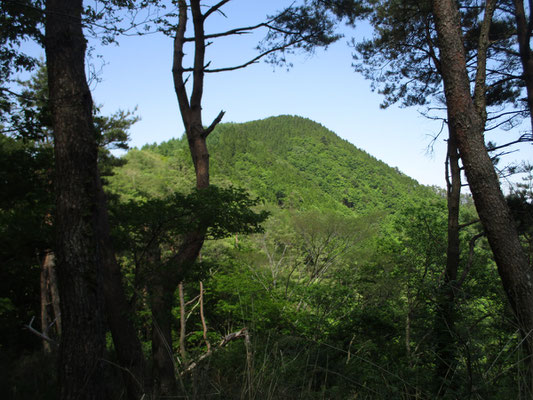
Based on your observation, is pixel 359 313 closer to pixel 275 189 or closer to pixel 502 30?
pixel 502 30

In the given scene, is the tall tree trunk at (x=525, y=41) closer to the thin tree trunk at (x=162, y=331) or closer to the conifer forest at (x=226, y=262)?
the conifer forest at (x=226, y=262)

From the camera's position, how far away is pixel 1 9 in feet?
14.1

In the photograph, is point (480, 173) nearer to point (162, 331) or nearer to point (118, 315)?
point (162, 331)

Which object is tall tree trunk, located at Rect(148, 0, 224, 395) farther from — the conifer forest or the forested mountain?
the forested mountain

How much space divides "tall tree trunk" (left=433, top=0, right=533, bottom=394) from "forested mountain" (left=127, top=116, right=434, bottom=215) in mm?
21457


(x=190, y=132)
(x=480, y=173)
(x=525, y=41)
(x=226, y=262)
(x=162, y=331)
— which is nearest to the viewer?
(x=480, y=173)

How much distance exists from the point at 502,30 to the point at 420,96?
1.98 metres

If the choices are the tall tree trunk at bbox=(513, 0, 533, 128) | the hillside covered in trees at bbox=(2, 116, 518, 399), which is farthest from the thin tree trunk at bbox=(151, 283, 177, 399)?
the tall tree trunk at bbox=(513, 0, 533, 128)

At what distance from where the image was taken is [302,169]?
251 feet

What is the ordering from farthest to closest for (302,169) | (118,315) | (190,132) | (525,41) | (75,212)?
1. (302,169)
2. (525,41)
3. (190,132)
4. (118,315)
5. (75,212)

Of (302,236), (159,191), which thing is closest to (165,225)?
(302,236)

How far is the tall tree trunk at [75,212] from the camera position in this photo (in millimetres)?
3172

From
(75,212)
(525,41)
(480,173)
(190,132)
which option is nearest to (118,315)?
(75,212)

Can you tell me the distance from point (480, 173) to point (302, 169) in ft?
240
